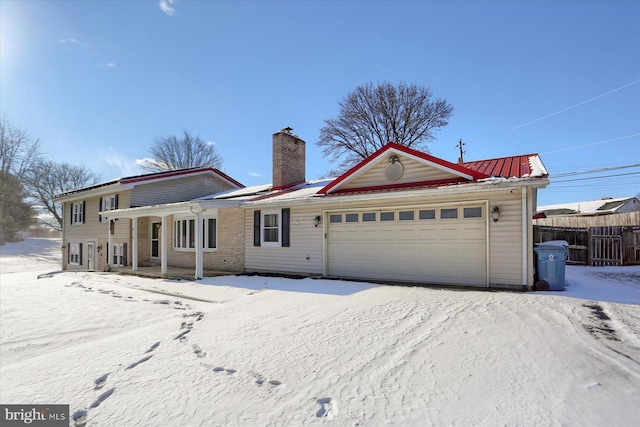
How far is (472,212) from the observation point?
7.98 m

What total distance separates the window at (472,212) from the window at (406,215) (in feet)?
4.38

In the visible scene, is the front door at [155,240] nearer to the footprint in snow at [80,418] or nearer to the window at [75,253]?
the window at [75,253]

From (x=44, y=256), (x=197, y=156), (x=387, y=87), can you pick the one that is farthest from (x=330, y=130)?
(x=44, y=256)

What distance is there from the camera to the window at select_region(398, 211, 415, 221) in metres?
8.80

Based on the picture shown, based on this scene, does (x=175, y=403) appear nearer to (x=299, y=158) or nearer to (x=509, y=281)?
(x=509, y=281)

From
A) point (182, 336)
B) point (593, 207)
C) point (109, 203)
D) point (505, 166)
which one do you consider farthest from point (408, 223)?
point (593, 207)

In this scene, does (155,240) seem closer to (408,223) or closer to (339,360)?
(408,223)

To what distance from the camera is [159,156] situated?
114ft

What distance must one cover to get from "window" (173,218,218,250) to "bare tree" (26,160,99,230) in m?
31.8

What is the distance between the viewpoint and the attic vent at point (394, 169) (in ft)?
30.1

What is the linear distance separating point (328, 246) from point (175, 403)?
293 inches

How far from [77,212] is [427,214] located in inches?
814

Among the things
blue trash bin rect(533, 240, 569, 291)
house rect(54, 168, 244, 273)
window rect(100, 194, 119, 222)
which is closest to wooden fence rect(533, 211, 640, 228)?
blue trash bin rect(533, 240, 569, 291)

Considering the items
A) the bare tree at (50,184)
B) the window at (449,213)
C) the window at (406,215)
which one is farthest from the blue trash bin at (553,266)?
the bare tree at (50,184)
